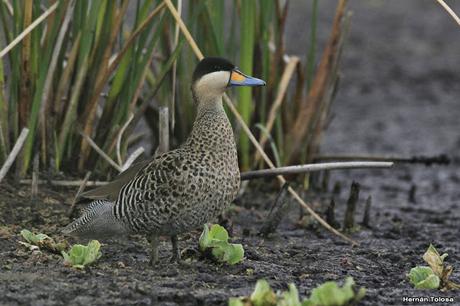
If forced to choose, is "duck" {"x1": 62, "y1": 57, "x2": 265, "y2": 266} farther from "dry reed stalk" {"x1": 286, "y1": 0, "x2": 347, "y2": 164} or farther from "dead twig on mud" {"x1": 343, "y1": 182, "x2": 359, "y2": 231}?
"dry reed stalk" {"x1": 286, "y1": 0, "x2": 347, "y2": 164}

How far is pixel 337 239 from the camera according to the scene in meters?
5.96

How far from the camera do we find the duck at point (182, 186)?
470cm

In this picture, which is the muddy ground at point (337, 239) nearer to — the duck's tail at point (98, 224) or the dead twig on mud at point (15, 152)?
the duck's tail at point (98, 224)

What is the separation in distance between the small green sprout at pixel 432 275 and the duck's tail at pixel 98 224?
1305 mm

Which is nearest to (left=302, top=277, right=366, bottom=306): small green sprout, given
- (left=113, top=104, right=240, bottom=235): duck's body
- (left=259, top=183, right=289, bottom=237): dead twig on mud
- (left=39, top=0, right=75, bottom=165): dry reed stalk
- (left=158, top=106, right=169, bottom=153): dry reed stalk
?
(left=113, top=104, right=240, bottom=235): duck's body

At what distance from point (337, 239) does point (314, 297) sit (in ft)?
6.51

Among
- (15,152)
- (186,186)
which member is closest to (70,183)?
(15,152)

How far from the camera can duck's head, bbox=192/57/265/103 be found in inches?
196

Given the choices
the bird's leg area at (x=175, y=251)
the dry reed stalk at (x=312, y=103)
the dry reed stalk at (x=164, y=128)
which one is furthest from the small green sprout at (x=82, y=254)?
the dry reed stalk at (x=312, y=103)

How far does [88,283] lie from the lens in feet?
14.5

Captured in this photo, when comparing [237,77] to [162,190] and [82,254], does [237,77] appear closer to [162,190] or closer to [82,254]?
[162,190]

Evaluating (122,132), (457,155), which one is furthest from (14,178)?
(457,155)

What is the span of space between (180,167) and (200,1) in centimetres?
137

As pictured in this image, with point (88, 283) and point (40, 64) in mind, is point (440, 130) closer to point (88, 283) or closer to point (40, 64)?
point (40, 64)
